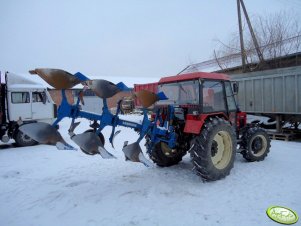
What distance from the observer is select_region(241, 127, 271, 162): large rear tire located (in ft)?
17.7

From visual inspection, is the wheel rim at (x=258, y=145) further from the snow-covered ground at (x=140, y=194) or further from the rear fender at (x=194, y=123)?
the rear fender at (x=194, y=123)

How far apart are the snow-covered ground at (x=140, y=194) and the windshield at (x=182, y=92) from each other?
143 cm

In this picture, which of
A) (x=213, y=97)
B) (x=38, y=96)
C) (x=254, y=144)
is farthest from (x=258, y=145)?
(x=38, y=96)

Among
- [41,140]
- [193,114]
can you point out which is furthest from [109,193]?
[193,114]

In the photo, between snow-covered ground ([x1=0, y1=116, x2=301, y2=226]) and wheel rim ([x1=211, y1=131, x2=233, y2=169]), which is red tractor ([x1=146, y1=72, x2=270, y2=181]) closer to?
wheel rim ([x1=211, y1=131, x2=233, y2=169])

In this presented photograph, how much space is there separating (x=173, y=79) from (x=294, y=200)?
2.88 meters

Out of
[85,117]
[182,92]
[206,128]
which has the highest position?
[182,92]

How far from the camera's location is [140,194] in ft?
13.0

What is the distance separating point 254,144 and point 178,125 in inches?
78.8

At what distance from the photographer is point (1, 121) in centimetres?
868

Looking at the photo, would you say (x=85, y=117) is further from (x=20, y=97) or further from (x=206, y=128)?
(x=20, y=97)

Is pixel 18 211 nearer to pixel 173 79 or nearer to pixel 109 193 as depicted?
pixel 109 193

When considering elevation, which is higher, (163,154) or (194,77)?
(194,77)

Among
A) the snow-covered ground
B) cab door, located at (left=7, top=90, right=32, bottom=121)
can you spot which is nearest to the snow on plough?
the snow-covered ground
